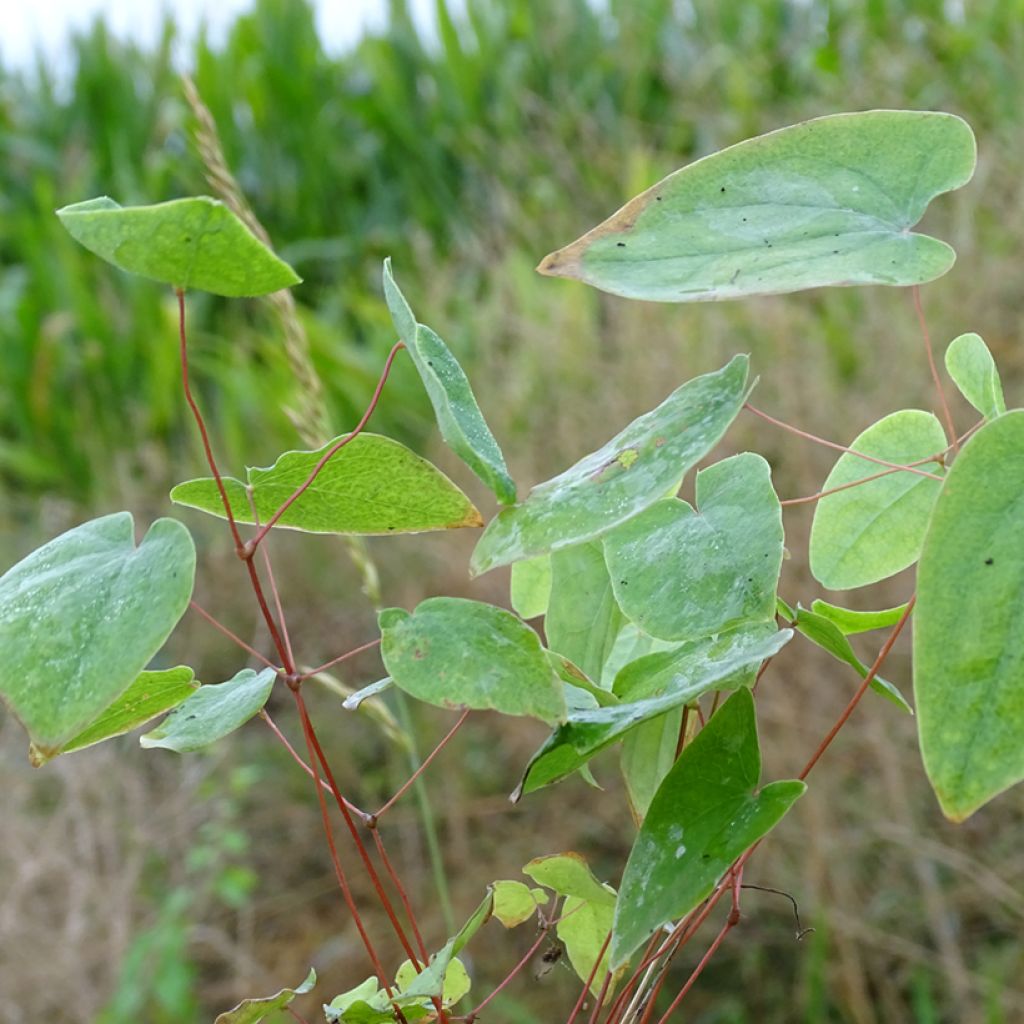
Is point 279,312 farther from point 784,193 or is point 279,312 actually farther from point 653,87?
point 653,87

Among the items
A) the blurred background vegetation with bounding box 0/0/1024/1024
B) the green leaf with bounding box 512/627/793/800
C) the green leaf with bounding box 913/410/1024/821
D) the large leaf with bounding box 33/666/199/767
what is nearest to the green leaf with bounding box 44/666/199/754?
the large leaf with bounding box 33/666/199/767

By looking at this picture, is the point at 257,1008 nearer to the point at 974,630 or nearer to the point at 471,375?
the point at 974,630


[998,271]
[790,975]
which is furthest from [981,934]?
[998,271]

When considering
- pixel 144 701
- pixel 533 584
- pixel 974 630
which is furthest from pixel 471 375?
pixel 974 630

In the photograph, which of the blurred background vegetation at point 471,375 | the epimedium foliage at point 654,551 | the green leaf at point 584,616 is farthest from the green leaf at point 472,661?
the blurred background vegetation at point 471,375

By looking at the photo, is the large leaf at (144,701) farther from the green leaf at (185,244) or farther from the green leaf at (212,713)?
the green leaf at (185,244)

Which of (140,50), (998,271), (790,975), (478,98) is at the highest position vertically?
(140,50)

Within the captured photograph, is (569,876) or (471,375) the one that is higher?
(569,876)
